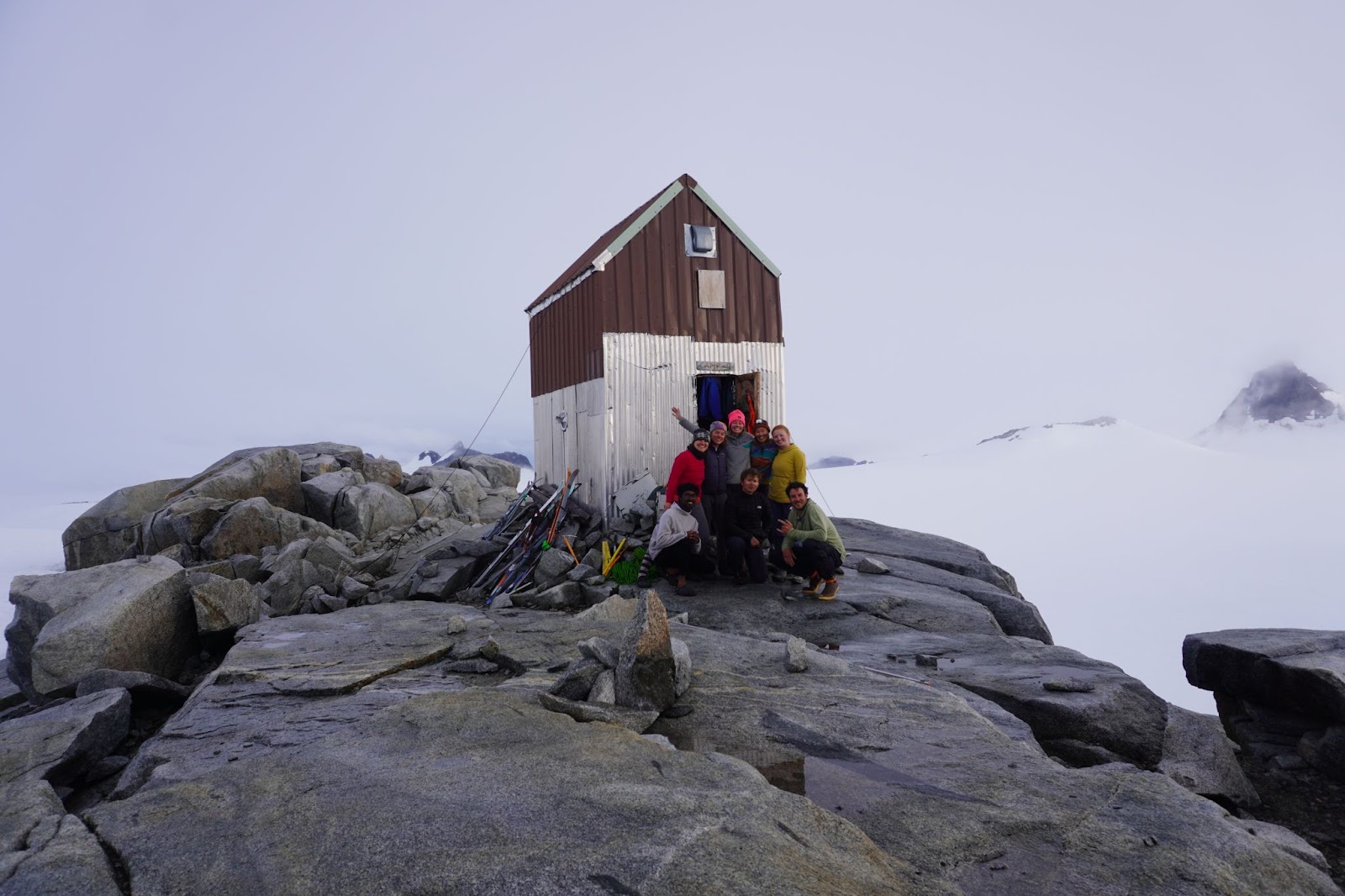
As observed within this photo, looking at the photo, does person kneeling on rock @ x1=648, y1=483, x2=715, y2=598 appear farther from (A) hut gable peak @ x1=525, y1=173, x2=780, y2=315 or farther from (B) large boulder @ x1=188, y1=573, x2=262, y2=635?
(B) large boulder @ x1=188, y1=573, x2=262, y2=635

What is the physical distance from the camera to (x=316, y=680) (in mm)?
6910

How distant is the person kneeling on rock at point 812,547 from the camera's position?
1088 cm

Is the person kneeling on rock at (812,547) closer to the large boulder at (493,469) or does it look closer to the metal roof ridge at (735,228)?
the metal roof ridge at (735,228)

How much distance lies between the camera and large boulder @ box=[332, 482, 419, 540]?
67.2 feet

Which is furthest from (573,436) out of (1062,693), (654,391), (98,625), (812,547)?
(1062,693)

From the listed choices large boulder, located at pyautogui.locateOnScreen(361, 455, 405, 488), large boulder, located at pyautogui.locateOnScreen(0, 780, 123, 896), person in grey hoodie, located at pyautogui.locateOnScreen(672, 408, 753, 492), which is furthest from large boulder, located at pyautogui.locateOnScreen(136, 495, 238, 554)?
large boulder, located at pyautogui.locateOnScreen(0, 780, 123, 896)

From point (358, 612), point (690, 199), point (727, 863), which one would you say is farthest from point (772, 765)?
point (690, 199)

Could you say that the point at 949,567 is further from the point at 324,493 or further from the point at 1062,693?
the point at 324,493

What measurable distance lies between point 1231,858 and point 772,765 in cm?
250

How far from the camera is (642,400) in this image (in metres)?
14.4

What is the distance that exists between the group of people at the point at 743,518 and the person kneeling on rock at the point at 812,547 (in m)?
0.01

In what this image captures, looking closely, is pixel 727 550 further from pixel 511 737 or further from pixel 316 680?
pixel 511 737

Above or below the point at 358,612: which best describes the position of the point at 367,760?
above

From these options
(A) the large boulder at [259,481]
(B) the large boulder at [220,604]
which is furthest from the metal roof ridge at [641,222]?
(A) the large boulder at [259,481]
